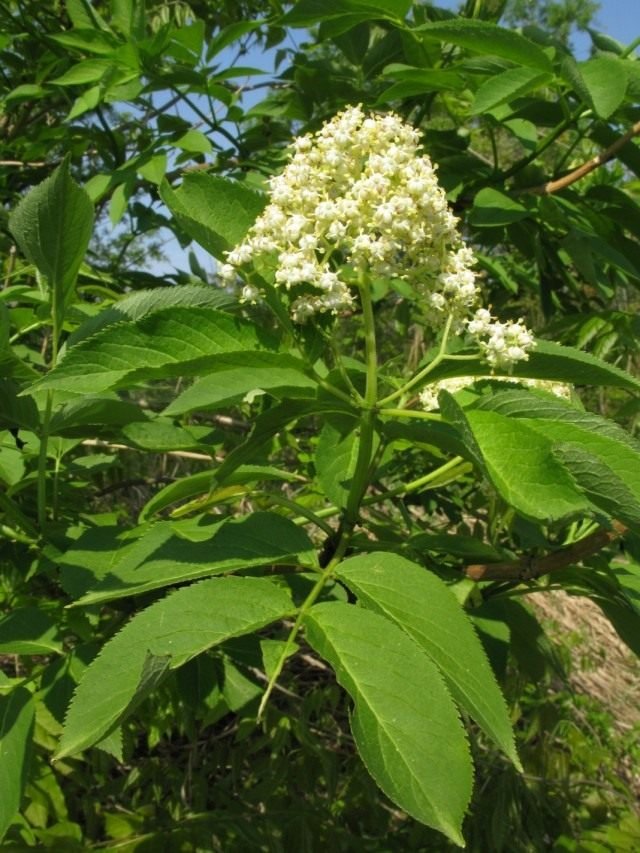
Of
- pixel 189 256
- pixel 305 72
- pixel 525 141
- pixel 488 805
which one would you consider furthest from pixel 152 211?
pixel 488 805

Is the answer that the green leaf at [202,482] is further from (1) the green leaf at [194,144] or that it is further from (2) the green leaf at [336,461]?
(1) the green leaf at [194,144]

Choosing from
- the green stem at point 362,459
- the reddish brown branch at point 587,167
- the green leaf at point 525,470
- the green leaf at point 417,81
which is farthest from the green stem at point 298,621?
the reddish brown branch at point 587,167

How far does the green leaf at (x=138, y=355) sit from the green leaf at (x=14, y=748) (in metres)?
0.41

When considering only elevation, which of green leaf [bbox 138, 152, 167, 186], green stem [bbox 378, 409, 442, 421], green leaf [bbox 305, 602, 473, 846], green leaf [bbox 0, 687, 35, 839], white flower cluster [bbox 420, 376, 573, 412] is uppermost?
green leaf [bbox 138, 152, 167, 186]

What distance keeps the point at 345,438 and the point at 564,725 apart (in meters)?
2.00

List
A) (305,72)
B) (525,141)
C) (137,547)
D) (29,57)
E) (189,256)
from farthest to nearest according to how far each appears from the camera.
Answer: (29,57), (189,256), (305,72), (525,141), (137,547)

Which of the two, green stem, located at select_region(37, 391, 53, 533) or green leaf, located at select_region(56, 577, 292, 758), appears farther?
green stem, located at select_region(37, 391, 53, 533)

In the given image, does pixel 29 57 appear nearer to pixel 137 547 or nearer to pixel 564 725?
pixel 137 547

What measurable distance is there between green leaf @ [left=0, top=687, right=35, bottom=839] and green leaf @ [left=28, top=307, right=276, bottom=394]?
41 cm

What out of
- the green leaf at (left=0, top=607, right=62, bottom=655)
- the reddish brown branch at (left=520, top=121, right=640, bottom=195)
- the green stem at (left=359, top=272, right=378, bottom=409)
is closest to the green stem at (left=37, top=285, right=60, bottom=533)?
the green leaf at (left=0, top=607, right=62, bottom=655)

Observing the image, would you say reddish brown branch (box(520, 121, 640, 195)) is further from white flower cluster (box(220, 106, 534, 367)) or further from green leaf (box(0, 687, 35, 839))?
green leaf (box(0, 687, 35, 839))

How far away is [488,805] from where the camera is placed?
191 cm

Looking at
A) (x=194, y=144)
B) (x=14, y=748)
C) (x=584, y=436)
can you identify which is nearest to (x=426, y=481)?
(x=584, y=436)

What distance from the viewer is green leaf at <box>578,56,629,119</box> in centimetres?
125
